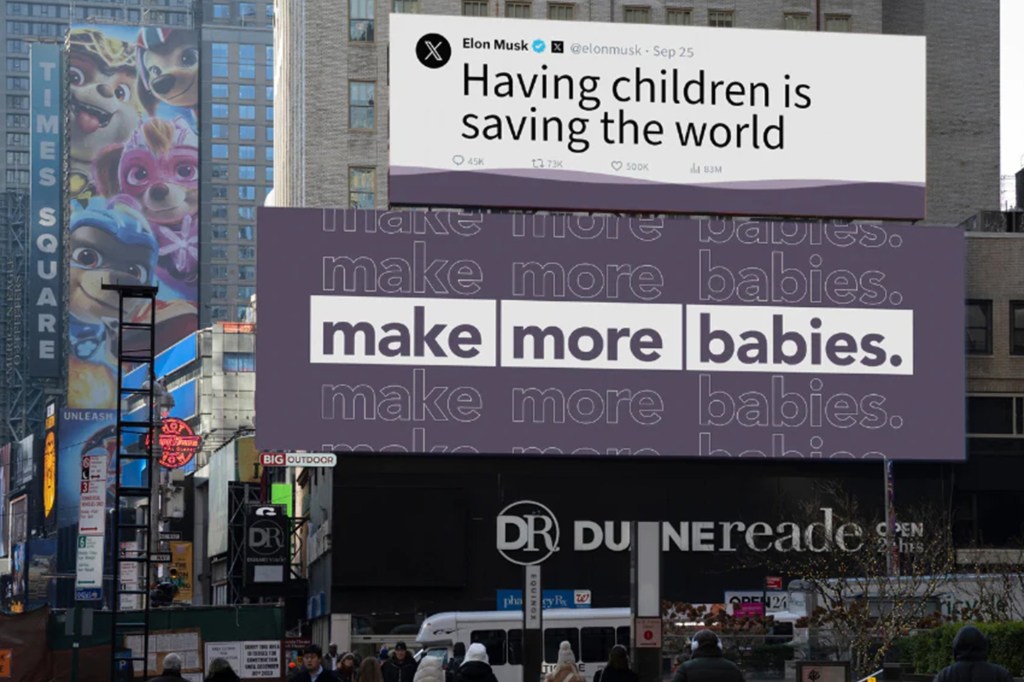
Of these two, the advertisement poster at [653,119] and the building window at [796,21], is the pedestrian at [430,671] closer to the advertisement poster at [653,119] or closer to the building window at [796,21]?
the advertisement poster at [653,119]

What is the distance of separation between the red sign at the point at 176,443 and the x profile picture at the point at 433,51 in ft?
156

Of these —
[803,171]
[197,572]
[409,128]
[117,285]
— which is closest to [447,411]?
[409,128]

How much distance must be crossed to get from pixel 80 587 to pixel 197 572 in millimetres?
87420

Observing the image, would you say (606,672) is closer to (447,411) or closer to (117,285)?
(117,285)

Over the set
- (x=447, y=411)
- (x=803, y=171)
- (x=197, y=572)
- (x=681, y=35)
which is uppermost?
(x=681, y=35)

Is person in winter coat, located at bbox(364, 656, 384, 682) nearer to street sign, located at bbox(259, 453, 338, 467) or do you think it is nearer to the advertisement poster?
the advertisement poster

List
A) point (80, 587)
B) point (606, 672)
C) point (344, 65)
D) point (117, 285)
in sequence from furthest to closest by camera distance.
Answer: point (344, 65) → point (80, 587) → point (117, 285) → point (606, 672)

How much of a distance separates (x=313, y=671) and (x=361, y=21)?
61.9 metres

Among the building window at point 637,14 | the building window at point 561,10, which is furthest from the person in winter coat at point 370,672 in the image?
the building window at point 637,14

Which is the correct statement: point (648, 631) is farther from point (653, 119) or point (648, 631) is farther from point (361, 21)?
point (361, 21)

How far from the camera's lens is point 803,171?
72062 mm

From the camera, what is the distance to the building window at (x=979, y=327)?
76.7 metres

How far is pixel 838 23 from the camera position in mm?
85938

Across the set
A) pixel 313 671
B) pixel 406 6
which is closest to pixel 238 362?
pixel 406 6
